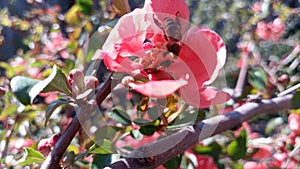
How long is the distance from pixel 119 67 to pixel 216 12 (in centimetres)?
380

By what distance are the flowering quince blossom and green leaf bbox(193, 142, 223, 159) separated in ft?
1.36

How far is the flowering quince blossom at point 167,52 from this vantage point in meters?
0.44

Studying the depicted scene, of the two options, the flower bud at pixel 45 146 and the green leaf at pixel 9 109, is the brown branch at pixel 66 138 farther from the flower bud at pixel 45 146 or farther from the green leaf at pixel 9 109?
the green leaf at pixel 9 109

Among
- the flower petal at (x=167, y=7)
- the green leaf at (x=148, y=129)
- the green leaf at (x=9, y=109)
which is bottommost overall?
the green leaf at (x=9, y=109)

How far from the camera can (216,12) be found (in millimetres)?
4121

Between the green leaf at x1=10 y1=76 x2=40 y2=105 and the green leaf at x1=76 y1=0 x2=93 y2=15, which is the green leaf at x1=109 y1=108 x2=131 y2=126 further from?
the green leaf at x1=76 y1=0 x2=93 y2=15

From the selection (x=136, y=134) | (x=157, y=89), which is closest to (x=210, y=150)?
(x=136, y=134)

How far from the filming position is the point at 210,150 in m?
0.85

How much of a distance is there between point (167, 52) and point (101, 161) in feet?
0.83

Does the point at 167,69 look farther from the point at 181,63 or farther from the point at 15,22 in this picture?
the point at 15,22

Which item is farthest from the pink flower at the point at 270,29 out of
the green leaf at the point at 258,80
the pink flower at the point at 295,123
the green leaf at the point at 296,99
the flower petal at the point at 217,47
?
the flower petal at the point at 217,47

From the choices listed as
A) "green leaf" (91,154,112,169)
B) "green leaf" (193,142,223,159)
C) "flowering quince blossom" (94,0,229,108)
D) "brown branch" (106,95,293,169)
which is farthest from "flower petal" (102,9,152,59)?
"green leaf" (193,142,223,159)

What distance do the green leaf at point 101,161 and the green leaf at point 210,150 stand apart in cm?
26

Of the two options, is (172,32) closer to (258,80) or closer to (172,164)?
(172,164)
